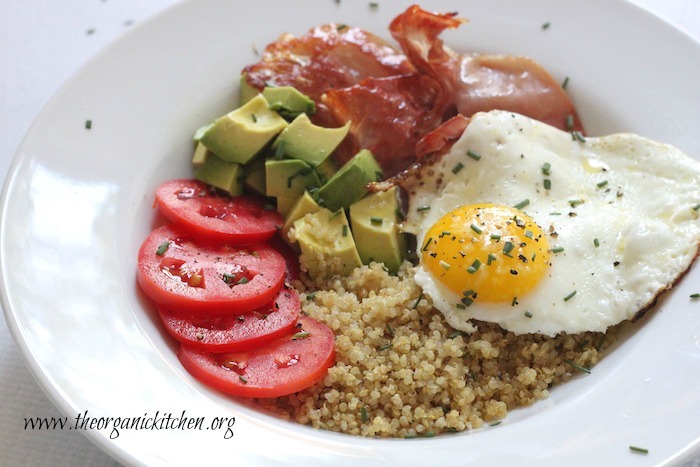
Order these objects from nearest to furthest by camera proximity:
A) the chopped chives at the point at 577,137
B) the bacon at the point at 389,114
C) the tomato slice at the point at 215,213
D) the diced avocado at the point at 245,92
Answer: the tomato slice at the point at 215,213 < the chopped chives at the point at 577,137 < the bacon at the point at 389,114 < the diced avocado at the point at 245,92

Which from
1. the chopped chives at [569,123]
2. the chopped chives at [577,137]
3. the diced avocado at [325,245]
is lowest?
the diced avocado at [325,245]

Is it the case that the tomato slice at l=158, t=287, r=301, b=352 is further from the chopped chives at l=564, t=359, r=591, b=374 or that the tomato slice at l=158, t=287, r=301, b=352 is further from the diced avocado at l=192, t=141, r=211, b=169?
the chopped chives at l=564, t=359, r=591, b=374

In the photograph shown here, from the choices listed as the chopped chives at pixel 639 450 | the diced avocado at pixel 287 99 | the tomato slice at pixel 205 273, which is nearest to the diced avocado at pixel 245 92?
the diced avocado at pixel 287 99

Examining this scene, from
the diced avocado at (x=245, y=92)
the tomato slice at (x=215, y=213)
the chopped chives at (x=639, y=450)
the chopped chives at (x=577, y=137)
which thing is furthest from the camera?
the diced avocado at (x=245, y=92)

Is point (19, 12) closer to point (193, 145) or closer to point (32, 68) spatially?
point (32, 68)

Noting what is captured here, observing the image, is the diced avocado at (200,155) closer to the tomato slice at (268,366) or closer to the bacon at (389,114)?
the bacon at (389,114)

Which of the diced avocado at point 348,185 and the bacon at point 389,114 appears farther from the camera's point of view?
the bacon at point 389,114
